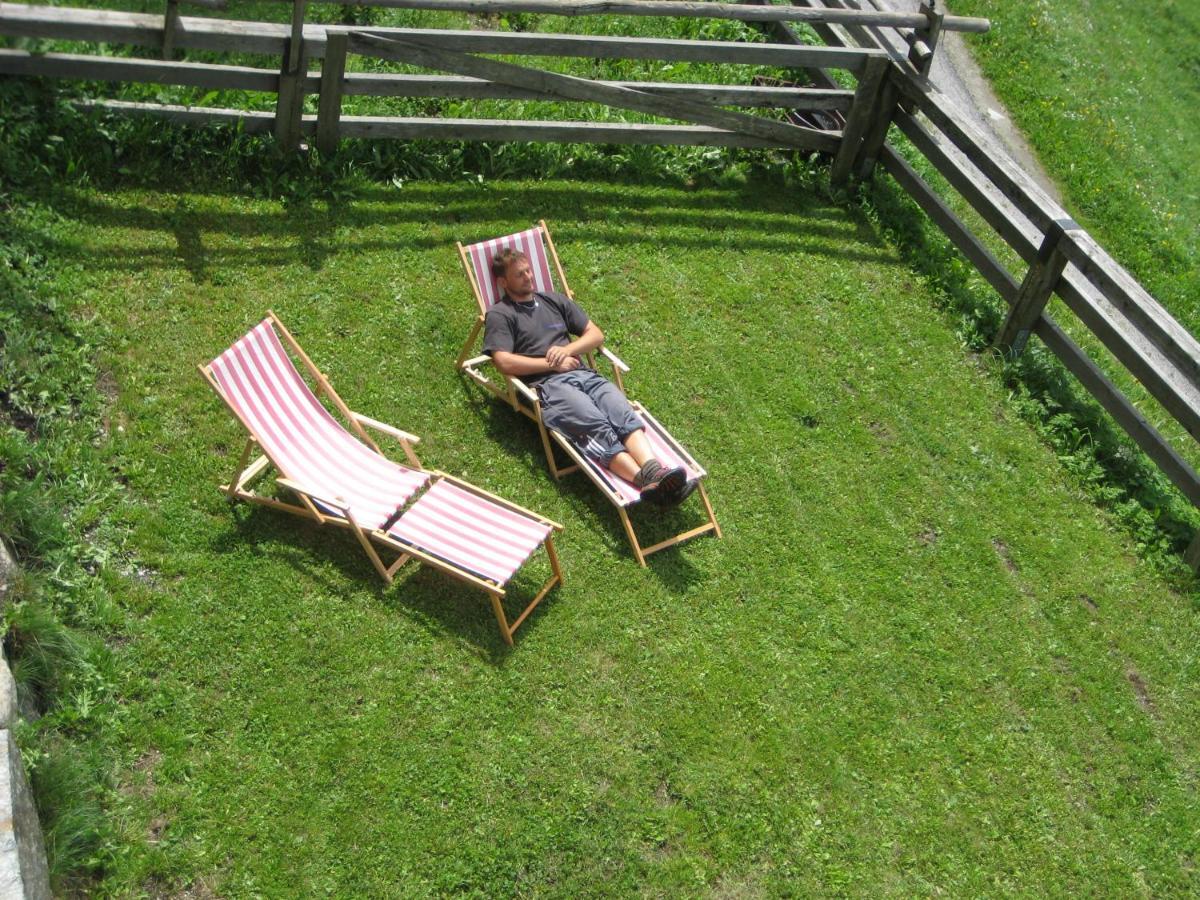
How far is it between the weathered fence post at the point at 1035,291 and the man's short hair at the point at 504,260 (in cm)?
391

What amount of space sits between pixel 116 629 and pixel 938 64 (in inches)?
459

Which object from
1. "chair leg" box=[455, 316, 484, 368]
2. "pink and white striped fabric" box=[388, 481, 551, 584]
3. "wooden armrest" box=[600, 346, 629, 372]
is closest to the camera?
"pink and white striped fabric" box=[388, 481, 551, 584]

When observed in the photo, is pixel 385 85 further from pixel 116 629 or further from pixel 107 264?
pixel 116 629

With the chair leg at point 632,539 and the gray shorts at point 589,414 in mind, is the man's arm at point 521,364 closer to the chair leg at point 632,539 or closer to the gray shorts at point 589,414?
the gray shorts at point 589,414

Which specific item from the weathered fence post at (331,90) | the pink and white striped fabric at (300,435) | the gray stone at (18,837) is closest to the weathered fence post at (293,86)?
the weathered fence post at (331,90)

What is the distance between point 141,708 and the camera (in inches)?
222

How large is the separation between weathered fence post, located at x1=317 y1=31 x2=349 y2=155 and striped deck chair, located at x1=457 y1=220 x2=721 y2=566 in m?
1.81

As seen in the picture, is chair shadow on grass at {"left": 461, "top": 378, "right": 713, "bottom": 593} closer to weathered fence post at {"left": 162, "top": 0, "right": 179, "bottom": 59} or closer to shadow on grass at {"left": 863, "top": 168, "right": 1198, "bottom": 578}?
weathered fence post at {"left": 162, "top": 0, "right": 179, "bottom": 59}

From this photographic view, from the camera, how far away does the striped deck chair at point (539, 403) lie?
7.06m

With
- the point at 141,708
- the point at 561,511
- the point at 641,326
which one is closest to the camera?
the point at 141,708

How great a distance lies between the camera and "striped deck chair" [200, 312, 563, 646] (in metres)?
6.38

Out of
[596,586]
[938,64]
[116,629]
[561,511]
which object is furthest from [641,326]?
[938,64]

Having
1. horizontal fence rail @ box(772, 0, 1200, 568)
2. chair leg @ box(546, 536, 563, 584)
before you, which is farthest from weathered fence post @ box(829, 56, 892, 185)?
chair leg @ box(546, 536, 563, 584)

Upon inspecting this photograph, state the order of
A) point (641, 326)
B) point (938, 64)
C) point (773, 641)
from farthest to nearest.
→ point (938, 64), point (641, 326), point (773, 641)
